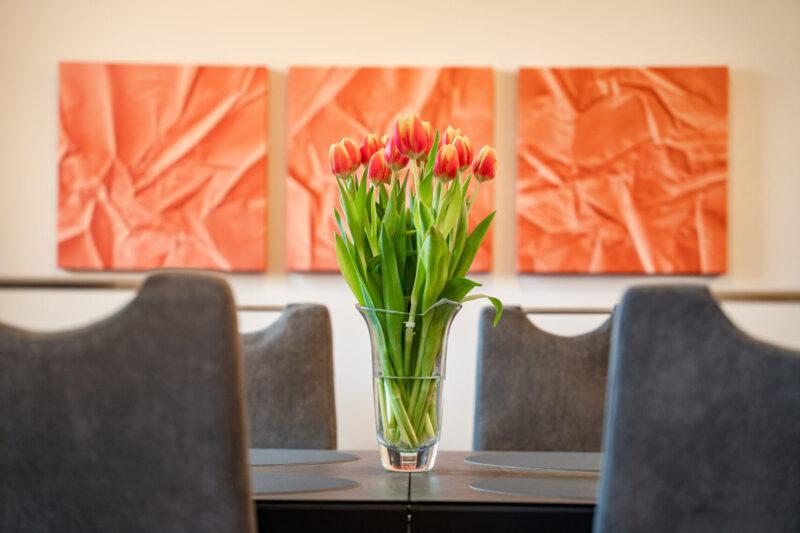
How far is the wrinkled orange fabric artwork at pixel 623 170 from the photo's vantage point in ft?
12.3

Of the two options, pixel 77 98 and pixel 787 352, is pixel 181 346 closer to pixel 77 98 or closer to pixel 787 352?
pixel 787 352

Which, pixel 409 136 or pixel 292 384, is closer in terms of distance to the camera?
pixel 409 136

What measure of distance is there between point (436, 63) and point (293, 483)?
278 centimetres

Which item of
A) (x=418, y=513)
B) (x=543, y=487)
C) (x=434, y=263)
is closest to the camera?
(x=418, y=513)

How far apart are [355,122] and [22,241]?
145cm

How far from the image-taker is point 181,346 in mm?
864

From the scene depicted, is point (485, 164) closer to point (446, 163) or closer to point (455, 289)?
point (446, 163)

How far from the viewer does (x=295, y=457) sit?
1.72m

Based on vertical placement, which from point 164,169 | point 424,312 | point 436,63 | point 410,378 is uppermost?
point 436,63

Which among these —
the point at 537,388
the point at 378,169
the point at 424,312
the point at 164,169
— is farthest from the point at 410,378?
the point at 164,169

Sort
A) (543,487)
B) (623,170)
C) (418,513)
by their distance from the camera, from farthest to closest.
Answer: (623,170), (543,487), (418,513)

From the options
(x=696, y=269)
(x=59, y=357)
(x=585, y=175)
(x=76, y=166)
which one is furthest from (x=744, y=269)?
(x=59, y=357)

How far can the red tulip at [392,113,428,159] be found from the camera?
146 centimetres

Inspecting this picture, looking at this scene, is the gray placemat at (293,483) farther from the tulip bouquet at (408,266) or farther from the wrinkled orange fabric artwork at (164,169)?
the wrinkled orange fabric artwork at (164,169)
